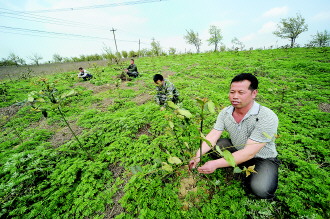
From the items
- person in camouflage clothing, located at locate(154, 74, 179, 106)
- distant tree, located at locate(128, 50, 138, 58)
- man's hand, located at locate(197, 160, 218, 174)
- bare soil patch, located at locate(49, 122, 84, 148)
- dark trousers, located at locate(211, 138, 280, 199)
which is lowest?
bare soil patch, located at locate(49, 122, 84, 148)

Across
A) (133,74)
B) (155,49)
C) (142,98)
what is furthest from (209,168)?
(155,49)

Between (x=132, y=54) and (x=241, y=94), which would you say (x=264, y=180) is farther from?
(x=132, y=54)

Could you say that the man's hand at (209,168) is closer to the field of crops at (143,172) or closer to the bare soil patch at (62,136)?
the field of crops at (143,172)

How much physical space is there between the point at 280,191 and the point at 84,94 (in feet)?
29.0

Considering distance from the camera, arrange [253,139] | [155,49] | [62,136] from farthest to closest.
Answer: [155,49] < [62,136] < [253,139]

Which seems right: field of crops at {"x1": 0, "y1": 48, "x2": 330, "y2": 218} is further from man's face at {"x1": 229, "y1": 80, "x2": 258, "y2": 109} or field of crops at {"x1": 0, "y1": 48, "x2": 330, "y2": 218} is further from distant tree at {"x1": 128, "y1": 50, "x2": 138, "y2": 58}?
distant tree at {"x1": 128, "y1": 50, "x2": 138, "y2": 58}

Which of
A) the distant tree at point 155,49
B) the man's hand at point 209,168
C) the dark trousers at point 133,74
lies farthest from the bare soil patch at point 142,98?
the distant tree at point 155,49

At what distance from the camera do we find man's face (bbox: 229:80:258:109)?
6.45 feet

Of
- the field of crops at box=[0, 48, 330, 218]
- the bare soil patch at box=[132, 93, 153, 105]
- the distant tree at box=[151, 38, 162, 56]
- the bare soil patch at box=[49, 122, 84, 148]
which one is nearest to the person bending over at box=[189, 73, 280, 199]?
the field of crops at box=[0, 48, 330, 218]

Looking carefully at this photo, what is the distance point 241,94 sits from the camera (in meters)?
1.99

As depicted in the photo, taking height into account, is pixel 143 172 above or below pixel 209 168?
below

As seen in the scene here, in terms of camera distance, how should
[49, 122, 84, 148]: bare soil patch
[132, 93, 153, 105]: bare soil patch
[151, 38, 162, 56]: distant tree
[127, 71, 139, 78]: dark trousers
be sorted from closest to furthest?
[49, 122, 84, 148]: bare soil patch
[132, 93, 153, 105]: bare soil patch
[127, 71, 139, 78]: dark trousers
[151, 38, 162, 56]: distant tree

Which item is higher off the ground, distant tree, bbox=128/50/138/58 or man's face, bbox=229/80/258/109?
distant tree, bbox=128/50/138/58

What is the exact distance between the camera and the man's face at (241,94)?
1.96m
